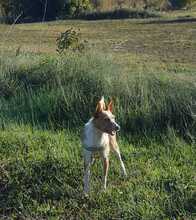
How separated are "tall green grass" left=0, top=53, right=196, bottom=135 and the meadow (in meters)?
0.02

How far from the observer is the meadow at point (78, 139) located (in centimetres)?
624

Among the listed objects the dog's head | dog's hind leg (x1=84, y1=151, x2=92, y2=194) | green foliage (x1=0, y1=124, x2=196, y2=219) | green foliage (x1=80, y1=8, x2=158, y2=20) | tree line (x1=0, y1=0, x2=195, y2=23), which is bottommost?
green foliage (x1=80, y1=8, x2=158, y2=20)

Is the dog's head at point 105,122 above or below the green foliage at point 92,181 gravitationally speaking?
above

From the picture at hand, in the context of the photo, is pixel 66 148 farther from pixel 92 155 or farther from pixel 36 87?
pixel 36 87

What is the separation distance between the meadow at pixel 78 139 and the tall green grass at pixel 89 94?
16 mm

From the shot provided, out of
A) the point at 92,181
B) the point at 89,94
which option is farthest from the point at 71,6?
the point at 92,181

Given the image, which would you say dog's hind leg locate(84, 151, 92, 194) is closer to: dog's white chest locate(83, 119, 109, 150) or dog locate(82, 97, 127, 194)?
dog locate(82, 97, 127, 194)

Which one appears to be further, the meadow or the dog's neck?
the dog's neck

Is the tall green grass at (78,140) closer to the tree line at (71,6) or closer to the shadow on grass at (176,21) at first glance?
the tree line at (71,6)

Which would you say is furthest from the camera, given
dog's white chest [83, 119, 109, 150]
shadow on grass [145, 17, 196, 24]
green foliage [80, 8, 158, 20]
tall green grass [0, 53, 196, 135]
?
green foliage [80, 8, 158, 20]

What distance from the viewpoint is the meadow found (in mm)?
6238

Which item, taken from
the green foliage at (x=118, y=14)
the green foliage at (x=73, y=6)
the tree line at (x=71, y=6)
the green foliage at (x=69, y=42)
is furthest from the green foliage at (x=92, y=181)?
the green foliage at (x=118, y=14)

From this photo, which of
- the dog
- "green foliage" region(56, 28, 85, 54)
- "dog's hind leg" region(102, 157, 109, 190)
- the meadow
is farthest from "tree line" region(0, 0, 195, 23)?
"dog's hind leg" region(102, 157, 109, 190)

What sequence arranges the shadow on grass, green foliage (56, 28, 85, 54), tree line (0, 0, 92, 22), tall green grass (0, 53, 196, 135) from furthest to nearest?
the shadow on grass → tree line (0, 0, 92, 22) → green foliage (56, 28, 85, 54) → tall green grass (0, 53, 196, 135)
